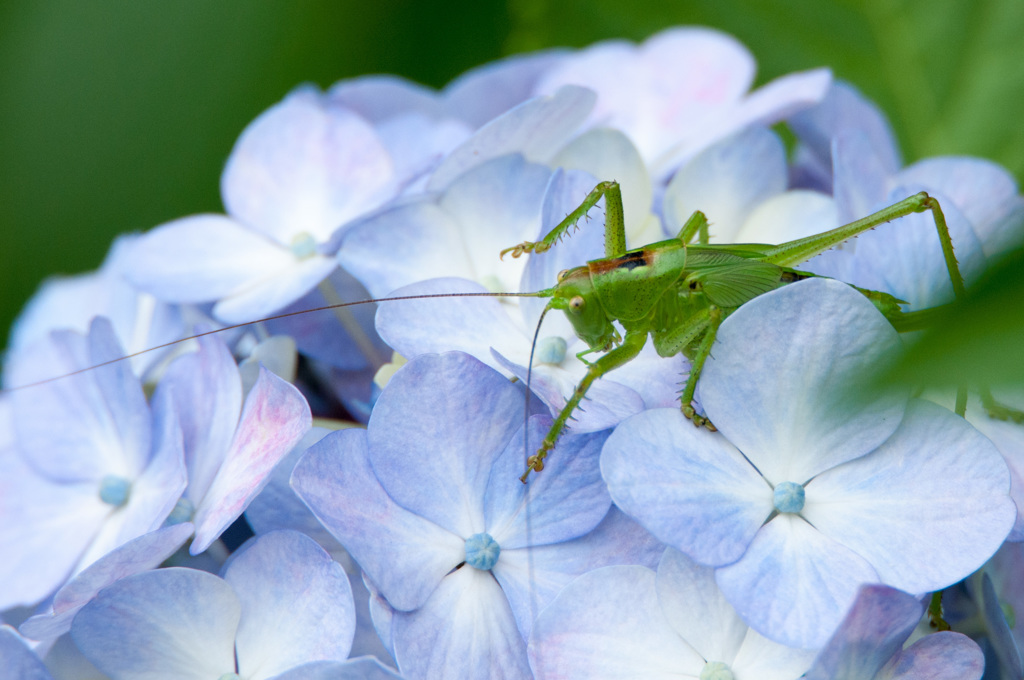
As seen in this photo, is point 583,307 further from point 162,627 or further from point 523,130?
point 162,627

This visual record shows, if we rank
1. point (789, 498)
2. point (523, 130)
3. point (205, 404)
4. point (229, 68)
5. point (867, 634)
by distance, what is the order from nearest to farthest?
point (867, 634) < point (789, 498) < point (205, 404) < point (523, 130) < point (229, 68)

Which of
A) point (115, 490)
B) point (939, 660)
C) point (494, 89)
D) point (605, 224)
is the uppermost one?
point (494, 89)

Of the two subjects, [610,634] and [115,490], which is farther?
[115,490]

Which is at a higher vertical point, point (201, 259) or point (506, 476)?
point (201, 259)

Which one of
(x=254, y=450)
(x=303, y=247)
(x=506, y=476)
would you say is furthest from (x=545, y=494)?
(x=303, y=247)

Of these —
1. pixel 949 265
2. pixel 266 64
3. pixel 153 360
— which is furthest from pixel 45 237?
pixel 949 265

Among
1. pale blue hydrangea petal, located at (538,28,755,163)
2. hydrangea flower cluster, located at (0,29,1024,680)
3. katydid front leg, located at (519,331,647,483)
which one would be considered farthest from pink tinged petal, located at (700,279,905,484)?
pale blue hydrangea petal, located at (538,28,755,163)

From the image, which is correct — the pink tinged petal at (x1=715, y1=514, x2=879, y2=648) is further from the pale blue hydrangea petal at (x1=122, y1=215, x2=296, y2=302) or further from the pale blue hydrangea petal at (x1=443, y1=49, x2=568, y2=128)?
the pale blue hydrangea petal at (x1=443, y1=49, x2=568, y2=128)
